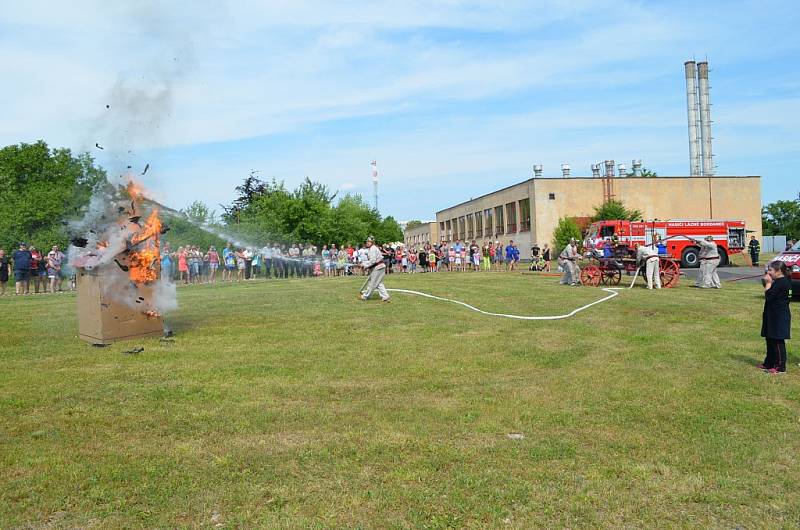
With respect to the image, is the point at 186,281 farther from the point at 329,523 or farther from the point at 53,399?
the point at 329,523

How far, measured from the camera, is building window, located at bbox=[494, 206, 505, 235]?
65250 mm

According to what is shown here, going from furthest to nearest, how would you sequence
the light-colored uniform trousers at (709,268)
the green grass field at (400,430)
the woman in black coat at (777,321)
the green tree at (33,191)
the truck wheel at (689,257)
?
Result: 1. the green tree at (33,191)
2. the truck wheel at (689,257)
3. the light-colored uniform trousers at (709,268)
4. the woman in black coat at (777,321)
5. the green grass field at (400,430)

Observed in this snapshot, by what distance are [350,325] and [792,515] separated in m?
9.53

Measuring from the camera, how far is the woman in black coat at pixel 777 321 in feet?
29.4

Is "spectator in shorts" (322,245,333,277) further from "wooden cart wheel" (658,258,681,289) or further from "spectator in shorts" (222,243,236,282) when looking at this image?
"wooden cart wheel" (658,258,681,289)

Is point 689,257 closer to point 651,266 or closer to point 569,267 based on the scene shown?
point 569,267

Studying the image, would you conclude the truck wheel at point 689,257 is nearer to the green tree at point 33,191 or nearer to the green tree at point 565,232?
the green tree at point 565,232

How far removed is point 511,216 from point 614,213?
41.4 ft

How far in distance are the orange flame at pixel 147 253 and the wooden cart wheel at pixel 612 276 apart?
1597 cm

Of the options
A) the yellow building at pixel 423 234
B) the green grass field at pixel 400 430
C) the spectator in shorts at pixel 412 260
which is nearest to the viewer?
the green grass field at pixel 400 430

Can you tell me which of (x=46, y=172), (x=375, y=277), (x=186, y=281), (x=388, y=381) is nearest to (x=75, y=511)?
(x=388, y=381)

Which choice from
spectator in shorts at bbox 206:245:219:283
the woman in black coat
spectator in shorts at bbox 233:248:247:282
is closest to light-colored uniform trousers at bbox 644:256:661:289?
the woman in black coat

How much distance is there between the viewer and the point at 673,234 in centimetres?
3538

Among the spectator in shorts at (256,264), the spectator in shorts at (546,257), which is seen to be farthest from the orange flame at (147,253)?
the spectator in shorts at (546,257)
